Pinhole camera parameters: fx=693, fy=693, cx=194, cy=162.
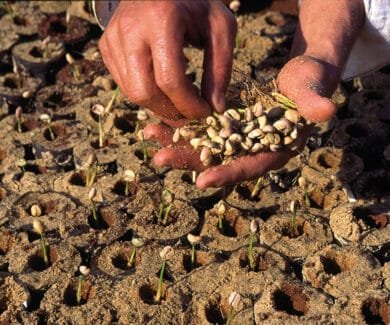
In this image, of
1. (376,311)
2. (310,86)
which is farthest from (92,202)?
(376,311)

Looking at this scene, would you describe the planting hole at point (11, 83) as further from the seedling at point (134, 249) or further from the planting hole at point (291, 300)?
the planting hole at point (291, 300)

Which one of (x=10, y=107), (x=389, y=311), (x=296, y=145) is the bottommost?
(x=10, y=107)

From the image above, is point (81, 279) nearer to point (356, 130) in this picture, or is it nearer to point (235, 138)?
point (235, 138)

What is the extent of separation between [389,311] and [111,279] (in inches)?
26.7

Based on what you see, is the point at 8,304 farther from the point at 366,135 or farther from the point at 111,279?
the point at 366,135

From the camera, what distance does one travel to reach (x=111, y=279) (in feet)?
5.66

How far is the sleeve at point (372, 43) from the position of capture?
1.89 m

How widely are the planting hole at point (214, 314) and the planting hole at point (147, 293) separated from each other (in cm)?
14

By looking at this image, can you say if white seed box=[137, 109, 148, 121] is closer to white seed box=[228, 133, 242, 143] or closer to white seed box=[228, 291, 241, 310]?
white seed box=[228, 133, 242, 143]

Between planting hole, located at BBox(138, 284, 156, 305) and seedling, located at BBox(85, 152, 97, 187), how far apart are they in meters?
0.41

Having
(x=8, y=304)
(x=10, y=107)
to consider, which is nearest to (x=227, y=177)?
(x=8, y=304)

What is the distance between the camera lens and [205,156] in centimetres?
162

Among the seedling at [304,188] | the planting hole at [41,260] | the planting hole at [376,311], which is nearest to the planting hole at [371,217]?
the seedling at [304,188]

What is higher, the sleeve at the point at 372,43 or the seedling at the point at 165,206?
the sleeve at the point at 372,43
